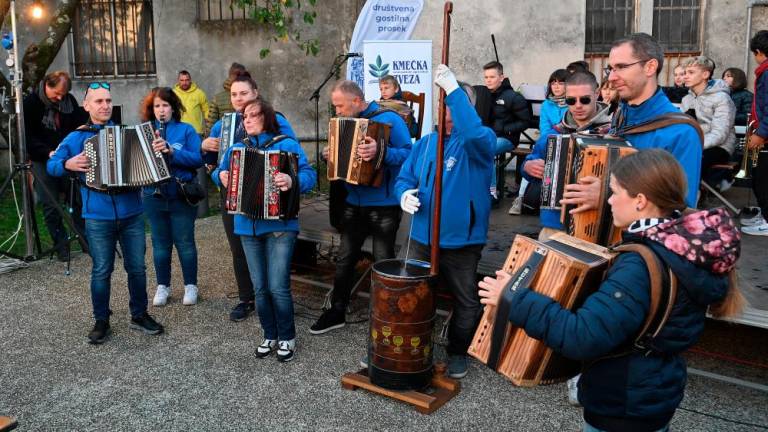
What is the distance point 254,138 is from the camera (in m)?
5.04

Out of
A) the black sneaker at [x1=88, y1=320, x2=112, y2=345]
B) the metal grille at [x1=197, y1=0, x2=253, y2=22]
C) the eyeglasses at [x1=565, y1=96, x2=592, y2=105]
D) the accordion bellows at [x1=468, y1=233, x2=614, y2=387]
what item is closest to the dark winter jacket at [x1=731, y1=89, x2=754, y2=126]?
the eyeglasses at [x1=565, y1=96, x2=592, y2=105]

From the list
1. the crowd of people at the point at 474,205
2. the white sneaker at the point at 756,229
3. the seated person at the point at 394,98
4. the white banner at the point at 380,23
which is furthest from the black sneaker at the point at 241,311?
the white sneaker at the point at 756,229

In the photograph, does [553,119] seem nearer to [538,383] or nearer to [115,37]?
[538,383]

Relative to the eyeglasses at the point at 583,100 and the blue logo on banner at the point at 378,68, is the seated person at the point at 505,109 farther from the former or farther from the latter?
the eyeglasses at the point at 583,100

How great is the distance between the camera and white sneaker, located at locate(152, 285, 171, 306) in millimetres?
6355

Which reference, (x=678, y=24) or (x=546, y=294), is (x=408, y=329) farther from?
(x=678, y=24)

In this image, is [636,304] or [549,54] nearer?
[636,304]

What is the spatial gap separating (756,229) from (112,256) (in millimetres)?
5506

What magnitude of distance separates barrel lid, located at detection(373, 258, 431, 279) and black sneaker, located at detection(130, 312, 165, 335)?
2181mm

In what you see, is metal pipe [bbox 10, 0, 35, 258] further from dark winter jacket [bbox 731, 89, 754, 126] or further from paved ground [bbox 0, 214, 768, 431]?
dark winter jacket [bbox 731, 89, 754, 126]

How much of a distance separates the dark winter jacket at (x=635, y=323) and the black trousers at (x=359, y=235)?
304cm

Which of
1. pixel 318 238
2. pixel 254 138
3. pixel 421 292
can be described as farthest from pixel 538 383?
pixel 318 238

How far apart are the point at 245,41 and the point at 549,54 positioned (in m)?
5.69

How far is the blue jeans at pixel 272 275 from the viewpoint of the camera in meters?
4.95
